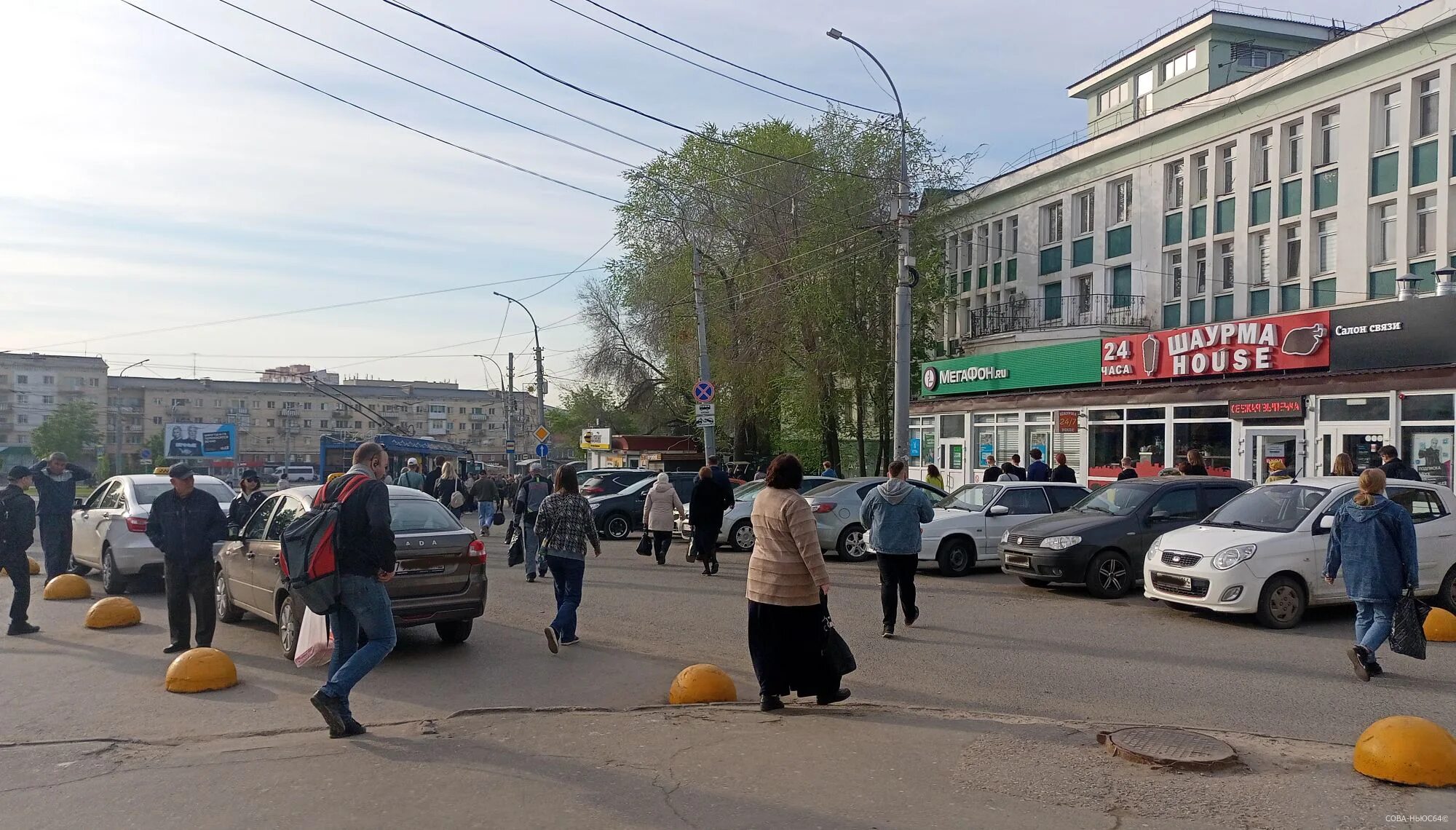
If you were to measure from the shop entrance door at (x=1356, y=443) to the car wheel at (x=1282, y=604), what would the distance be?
402 inches

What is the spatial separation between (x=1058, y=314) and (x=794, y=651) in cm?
3177

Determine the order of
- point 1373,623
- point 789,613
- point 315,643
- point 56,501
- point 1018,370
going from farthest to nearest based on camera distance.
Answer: point 1018,370 < point 56,501 < point 1373,623 < point 789,613 < point 315,643

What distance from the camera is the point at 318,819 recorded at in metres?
5.19

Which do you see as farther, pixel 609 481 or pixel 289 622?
pixel 609 481

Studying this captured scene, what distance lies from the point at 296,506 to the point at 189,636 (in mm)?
1550

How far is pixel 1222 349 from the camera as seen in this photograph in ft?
81.1

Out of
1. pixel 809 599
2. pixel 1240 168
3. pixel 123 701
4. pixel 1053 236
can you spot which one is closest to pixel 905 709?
pixel 809 599

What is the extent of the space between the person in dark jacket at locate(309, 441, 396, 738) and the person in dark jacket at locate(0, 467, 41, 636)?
20.1 ft

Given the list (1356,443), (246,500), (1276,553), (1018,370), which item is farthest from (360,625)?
(1018,370)

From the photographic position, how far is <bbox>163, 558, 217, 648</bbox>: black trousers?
985 cm

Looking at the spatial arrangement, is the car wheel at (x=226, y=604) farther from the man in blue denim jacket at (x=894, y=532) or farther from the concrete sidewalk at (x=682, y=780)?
the man in blue denim jacket at (x=894, y=532)

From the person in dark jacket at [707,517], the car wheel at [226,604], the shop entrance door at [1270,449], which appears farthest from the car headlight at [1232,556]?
the shop entrance door at [1270,449]

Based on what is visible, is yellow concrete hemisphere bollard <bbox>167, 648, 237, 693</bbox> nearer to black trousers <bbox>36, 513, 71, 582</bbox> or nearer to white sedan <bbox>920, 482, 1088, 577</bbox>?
black trousers <bbox>36, 513, 71, 582</bbox>

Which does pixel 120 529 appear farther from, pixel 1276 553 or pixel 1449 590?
pixel 1449 590
